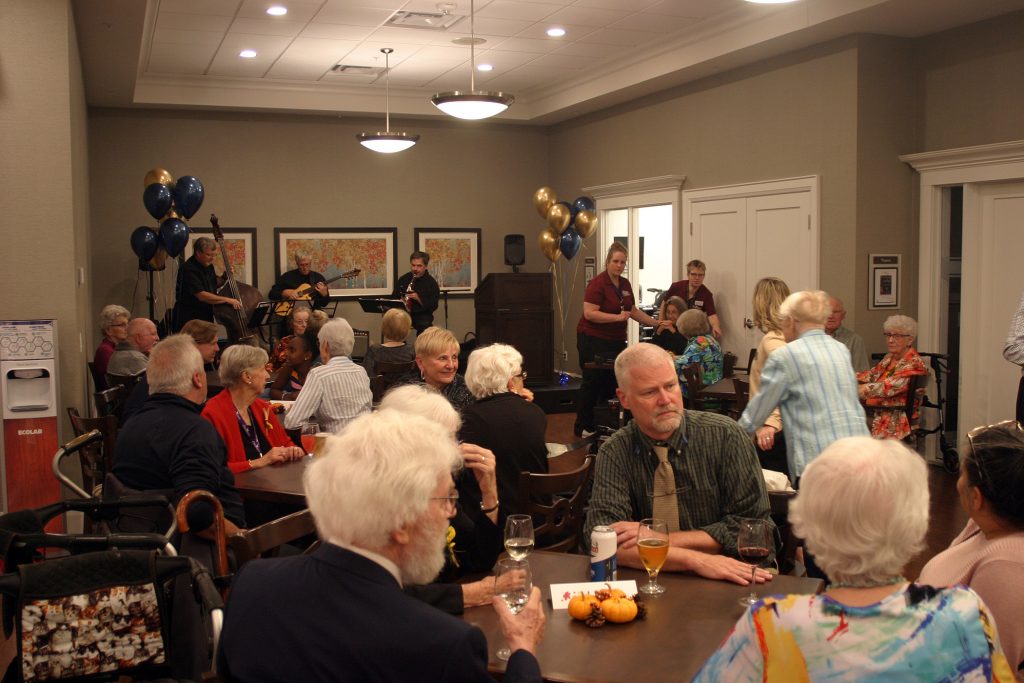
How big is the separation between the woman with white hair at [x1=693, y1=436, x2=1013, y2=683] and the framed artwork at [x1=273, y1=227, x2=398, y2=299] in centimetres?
1133

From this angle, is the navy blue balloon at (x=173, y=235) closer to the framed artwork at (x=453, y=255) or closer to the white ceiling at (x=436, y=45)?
the white ceiling at (x=436, y=45)

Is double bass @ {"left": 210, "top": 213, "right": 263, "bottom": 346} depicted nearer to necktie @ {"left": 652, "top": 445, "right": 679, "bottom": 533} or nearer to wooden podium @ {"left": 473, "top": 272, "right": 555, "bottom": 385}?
wooden podium @ {"left": 473, "top": 272, "right": 555, "bottom": 385}

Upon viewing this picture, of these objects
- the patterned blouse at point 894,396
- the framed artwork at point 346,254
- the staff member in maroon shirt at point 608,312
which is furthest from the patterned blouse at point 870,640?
the framed artwork at point 346,254

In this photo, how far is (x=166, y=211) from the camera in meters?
10.6

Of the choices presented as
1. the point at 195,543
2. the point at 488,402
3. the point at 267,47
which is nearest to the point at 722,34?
the point at 267,47

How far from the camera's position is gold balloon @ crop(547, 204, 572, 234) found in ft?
38.7

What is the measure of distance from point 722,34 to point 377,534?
8.31m

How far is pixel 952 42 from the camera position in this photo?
8.20 meters

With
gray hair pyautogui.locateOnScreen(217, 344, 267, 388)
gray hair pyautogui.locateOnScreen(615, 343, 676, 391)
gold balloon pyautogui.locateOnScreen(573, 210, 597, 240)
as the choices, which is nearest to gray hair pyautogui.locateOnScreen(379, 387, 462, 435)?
gray hair pyautogui.locateOnScreen(615, 343, 676, 391)

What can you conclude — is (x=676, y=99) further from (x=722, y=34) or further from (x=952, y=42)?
(x=952, y=42)

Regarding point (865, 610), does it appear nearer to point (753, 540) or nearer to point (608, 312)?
point (753, 540)

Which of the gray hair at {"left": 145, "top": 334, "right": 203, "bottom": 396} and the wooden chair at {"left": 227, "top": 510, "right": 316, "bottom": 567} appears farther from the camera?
the gray hair at {"left": 145, "top": 334, "right": 203, "bottom": 396}

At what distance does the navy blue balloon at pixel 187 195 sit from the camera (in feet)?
34.6

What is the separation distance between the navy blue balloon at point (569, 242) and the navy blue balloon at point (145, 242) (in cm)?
478
